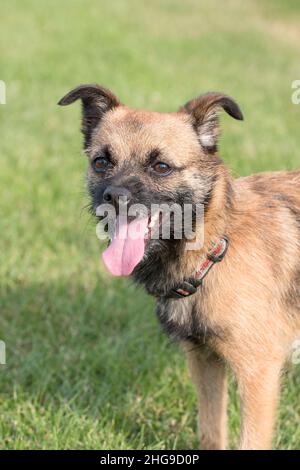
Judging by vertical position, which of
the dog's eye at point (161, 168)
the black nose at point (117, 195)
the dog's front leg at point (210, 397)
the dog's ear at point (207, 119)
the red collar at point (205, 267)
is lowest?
the dog's front leg at point (210, 397)

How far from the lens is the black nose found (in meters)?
2.96

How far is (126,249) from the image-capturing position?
9.97 feet

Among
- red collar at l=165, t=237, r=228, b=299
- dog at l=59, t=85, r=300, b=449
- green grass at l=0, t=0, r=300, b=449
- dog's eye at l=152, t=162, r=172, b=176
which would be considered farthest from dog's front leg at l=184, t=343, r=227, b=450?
dog's eye at l=152, t=162, r=172, b=176

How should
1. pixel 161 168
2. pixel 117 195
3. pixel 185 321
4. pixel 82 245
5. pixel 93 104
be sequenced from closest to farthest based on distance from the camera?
pixel 117 195
pixel 161 168
pixel 185 321
pixel 93 104
pixel 82 245

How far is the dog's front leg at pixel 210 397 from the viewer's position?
3.65 m

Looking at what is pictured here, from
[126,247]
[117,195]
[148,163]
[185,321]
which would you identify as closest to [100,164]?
[148,163]

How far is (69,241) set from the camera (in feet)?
19.2

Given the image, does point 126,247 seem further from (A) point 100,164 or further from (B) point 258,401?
(B) point 258,401

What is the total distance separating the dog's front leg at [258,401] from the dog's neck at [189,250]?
56 cm

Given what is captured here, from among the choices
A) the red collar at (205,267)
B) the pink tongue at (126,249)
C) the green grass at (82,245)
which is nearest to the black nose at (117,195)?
the pink tongue at (126,249)

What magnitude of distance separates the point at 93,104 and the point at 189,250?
3.49ft

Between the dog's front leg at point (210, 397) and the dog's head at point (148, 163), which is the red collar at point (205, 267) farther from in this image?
the dog's front leg at point (210, 397)

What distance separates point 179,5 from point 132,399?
1957 cm
